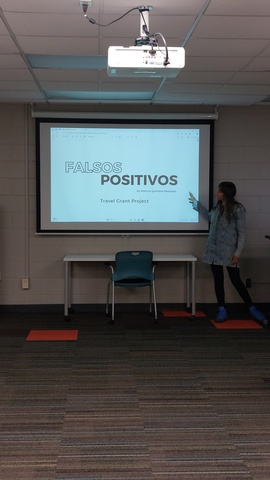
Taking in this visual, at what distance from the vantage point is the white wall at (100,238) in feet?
21.6

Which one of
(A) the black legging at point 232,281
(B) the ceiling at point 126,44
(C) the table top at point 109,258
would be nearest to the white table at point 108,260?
(C) the table top at point 109,258

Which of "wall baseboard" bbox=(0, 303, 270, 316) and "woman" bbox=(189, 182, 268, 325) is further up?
"woman" bbox=(189, 182, 268, 325)

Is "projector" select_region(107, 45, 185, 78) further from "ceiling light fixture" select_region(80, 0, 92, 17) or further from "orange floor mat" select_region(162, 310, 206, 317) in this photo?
"orange floor mat" select_region(162, 310, 206, 317)

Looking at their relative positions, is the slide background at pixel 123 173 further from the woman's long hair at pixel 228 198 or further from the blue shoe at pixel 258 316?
the blue shoe at pixel 258 316

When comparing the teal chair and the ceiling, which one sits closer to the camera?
the ceiling

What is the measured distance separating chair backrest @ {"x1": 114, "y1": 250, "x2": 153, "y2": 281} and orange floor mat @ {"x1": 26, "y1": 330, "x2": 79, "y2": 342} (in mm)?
822

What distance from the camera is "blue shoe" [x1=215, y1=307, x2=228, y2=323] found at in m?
6.19

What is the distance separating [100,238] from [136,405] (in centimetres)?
322

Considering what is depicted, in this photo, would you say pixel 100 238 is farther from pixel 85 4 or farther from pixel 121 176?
pixel 85 4

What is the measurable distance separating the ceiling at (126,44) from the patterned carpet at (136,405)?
100 inches

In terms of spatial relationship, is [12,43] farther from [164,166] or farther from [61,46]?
[164,166]

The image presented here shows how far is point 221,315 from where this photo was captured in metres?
6.21

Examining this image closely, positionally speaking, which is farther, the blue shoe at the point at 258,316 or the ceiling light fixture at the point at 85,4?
the blue shoe at the point at 258,316

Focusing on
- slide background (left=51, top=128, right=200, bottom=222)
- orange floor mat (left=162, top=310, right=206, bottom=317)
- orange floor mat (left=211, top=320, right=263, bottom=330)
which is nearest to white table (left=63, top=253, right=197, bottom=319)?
orange floor mat (left=162, top=310, right=206, bottom=317)
